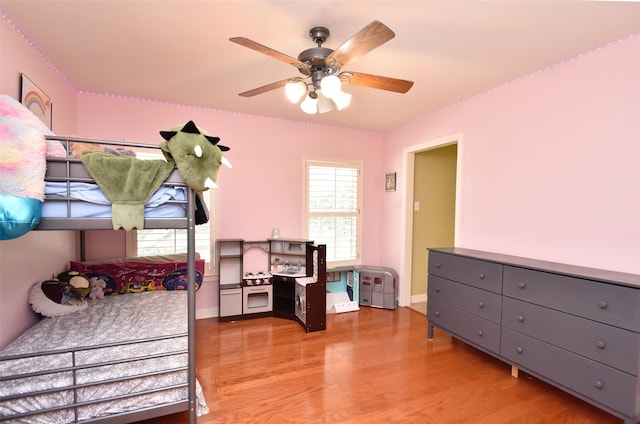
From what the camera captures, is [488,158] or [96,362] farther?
[488,158]

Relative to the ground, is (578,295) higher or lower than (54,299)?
higher

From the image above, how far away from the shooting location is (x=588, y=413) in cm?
197

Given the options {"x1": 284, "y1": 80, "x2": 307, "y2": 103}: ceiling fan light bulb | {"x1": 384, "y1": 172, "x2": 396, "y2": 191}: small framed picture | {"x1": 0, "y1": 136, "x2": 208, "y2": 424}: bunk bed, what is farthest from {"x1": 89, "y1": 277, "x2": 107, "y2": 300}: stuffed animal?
{"x1": 384, "y1": 172, "x2": 396, "y2": 191}: small framed picture

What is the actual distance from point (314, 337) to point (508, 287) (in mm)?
1843

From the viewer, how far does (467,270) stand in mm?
2646

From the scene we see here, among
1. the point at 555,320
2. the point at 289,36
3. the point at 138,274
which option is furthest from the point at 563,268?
the point at 138,274

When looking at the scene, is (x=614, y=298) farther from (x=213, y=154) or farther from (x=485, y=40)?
(x=213, y=154)

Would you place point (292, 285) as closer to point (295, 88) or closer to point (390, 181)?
point (390, 181)

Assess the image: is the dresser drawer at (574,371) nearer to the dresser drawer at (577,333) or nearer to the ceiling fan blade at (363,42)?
the dresser drawer at (577,333)

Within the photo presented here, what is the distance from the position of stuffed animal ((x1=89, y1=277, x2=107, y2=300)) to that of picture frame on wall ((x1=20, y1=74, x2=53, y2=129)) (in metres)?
1.42

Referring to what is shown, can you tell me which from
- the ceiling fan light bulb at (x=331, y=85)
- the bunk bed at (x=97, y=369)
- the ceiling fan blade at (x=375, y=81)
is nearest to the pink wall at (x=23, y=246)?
the bunk bed at (x=97, y=369)

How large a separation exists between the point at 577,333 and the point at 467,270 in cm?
85

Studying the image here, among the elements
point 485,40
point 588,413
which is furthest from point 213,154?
point 588,413

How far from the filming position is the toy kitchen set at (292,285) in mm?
3328
